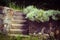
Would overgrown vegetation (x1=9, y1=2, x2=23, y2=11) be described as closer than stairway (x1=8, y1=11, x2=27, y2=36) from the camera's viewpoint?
No

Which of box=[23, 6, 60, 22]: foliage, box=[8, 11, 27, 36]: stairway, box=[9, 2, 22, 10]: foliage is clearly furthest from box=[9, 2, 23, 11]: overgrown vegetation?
box=[23, 6, 60, 22]: foliage

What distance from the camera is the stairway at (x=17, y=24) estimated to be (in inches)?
314

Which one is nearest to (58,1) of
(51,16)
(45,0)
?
(45,0)

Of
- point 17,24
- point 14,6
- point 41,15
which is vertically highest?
point 14,6

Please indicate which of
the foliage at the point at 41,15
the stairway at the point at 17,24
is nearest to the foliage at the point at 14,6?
the stairway at the point at 17,24

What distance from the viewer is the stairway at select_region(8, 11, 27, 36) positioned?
26.2 feet

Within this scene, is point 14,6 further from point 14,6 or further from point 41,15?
point 41,15

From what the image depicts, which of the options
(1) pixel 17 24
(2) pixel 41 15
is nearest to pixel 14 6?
(1) pixel 17 24

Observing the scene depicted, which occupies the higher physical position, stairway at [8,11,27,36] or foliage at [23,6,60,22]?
foliage at [23,6,60,22]

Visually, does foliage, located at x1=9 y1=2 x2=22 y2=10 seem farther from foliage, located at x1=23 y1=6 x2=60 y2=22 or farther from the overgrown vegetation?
foliage, located at x1=23 y1=6 x2=60 y2=22

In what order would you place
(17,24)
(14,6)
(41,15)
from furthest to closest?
(14,6)
(17,24)
(41,15)

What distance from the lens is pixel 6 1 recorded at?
10141mm

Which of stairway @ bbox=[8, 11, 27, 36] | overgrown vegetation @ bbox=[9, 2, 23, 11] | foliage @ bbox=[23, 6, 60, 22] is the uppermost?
overgrown vegetation @ bbox=[9, 2, 23, 11]

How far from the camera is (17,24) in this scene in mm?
8266
